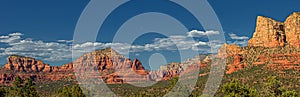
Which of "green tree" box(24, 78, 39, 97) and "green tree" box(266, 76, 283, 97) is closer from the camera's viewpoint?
"green tree" box(266, 76, 283, 97)

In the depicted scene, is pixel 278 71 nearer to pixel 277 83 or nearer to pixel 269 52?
pixel 269 52

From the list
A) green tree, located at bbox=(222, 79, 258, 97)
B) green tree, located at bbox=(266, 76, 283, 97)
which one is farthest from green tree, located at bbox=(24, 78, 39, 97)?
green tree, located at bbox=(266, 76, 283, 97)

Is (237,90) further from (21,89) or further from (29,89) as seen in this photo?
(21,89)

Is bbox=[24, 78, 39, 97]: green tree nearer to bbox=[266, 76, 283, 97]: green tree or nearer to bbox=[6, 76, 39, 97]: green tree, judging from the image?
bbox=[6, 76, 39, 97]: green tree

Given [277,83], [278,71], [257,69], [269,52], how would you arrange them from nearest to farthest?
[277,83] → [278,71] → [257,69] → [269,52]

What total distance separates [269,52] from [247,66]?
78.7ft

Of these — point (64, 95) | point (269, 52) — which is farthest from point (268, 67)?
point (64, 95)

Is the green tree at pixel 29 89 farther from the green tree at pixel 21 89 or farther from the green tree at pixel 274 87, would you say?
the green tree at pixel 274 87

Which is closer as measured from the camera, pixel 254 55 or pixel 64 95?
pixel 64 95

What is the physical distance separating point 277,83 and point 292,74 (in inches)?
3934

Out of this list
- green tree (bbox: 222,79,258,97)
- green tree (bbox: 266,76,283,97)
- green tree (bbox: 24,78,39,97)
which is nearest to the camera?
green tree (bbox: 222,79,258,97)

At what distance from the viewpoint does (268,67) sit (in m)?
156

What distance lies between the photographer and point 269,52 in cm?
18950

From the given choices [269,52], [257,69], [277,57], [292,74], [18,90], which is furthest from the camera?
[269,52]
